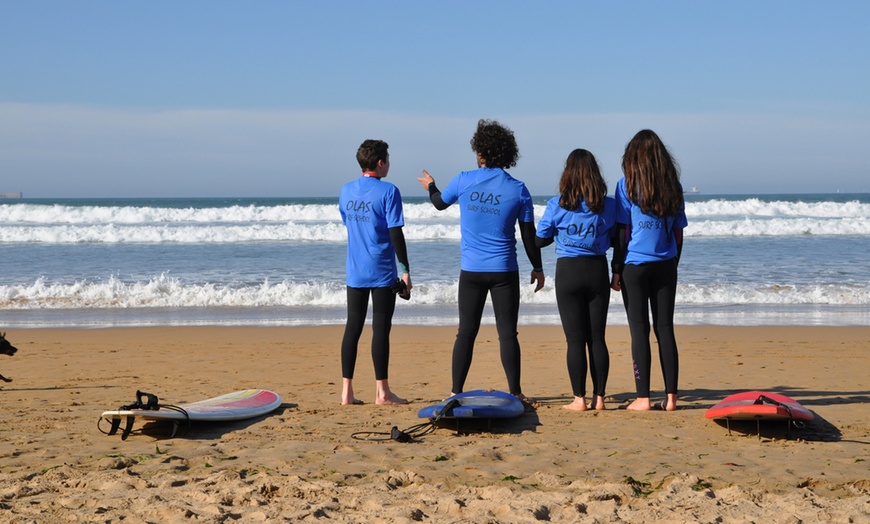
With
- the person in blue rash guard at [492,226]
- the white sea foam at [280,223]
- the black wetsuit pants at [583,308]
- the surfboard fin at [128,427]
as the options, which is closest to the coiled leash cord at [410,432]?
the person in blue rash guard at [492,226]

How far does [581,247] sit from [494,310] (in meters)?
0.73

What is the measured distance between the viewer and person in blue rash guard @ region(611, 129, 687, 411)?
203 inches

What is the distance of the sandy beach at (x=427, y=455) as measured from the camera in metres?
3.54

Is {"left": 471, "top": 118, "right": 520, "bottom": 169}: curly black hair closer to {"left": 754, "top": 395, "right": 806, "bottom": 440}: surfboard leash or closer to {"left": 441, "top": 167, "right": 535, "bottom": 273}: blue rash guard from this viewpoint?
{"left": 441, "top": 167, "right": 535, "bottom": 273}: blue rash guard

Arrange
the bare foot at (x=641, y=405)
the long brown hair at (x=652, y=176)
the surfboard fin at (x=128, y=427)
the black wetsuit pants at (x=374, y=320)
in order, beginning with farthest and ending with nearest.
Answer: the black wetsuit pants at (x=374, y=320), the bare foot at (x=641, y=405), the long brown hair at (x=652, y=176), the surfboard fin at (x=128, y=427)

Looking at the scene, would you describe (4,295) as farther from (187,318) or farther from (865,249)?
(865,249)

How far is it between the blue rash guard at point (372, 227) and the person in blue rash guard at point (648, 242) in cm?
155

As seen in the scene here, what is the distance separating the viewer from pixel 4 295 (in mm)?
13445

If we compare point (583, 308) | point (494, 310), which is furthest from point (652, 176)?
point (494, 310)

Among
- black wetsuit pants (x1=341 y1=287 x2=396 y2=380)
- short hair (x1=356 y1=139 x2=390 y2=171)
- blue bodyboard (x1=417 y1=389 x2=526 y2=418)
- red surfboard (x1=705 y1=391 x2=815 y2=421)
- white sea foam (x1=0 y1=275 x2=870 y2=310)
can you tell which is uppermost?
short hair (x1=356 y1=139 x2=390 y2=171)

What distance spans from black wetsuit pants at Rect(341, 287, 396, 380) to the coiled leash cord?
79cm

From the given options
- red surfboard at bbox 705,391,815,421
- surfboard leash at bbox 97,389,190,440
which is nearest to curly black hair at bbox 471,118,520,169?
red surfboard at bbox 705,391,815,421

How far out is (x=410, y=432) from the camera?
16.2 ft

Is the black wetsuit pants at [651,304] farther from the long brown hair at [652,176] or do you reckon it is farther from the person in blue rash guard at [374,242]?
the person in blue rash guard at [374,242]
